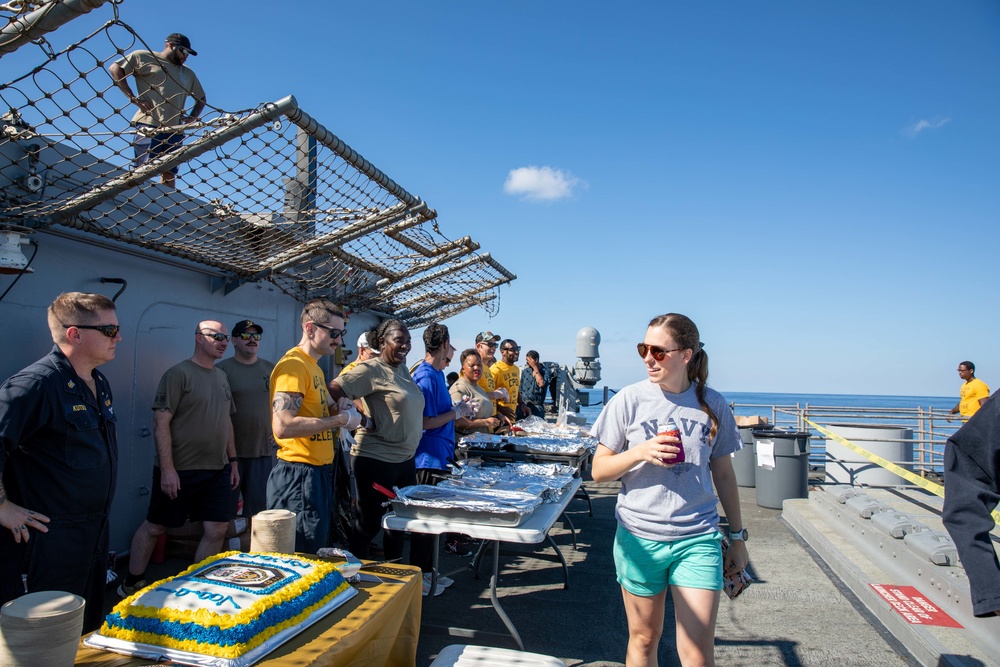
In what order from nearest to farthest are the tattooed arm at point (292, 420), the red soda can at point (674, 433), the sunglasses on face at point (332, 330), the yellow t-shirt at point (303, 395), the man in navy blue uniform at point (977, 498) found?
the man in navy blue uniform at point (977, 498)
the red soda can at point (674, 433)
the tattooed arm at point (292, 420)
the yellow t-shirt at point (303, 395)
the sunglasses on face at point (332, 330)

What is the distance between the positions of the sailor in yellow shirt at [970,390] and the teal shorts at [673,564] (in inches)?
434

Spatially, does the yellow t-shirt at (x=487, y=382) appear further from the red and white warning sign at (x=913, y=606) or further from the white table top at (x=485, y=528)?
the red and white warning sign at (x=913, y=606)

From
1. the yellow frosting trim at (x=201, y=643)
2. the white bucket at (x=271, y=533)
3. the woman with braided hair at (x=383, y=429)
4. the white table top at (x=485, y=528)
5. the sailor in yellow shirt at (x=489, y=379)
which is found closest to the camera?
the yellow frosting trim at (x=201, y=643)

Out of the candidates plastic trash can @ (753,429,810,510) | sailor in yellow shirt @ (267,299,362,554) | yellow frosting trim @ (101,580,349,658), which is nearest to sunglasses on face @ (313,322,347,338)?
sailor in yellow shirt @ (267,299,362,554)

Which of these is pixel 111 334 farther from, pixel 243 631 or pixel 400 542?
pixel 400 542

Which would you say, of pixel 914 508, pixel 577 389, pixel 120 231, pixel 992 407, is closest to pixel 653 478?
pixel 992 407

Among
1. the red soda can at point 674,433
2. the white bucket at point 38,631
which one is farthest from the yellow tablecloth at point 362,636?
the red soda can at point 674,433

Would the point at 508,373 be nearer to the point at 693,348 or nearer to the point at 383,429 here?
the point at 383,429

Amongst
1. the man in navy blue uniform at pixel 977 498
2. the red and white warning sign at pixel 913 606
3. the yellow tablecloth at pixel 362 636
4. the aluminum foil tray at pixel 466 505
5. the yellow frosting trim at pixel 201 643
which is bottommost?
the red and white warning sign at pixel 913 606

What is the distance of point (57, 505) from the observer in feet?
8.66

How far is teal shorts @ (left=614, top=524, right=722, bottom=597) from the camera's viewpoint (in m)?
2.56

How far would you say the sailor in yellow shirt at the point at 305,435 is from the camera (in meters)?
3.50

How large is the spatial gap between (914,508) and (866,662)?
4602 mm

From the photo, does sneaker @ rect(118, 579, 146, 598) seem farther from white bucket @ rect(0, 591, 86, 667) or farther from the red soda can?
the red soda can
